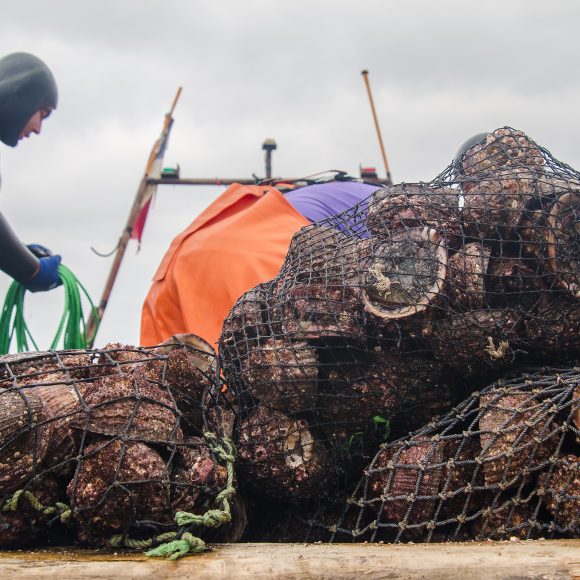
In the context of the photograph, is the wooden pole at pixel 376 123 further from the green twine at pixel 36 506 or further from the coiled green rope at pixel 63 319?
the green twine at pixel 36 506

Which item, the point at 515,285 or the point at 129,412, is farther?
the point at 515,285

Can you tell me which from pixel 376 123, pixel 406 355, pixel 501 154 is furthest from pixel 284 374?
pixel 376 123

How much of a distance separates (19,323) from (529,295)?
281cm

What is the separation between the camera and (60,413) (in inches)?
71.7

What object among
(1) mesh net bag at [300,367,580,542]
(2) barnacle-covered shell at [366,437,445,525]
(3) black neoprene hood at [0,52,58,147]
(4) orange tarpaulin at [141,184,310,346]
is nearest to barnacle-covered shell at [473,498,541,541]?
(1) mesh net bag at [300,367,580,542]

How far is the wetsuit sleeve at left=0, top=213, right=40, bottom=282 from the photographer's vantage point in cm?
421

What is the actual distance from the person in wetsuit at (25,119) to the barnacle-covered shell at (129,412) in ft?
8.31

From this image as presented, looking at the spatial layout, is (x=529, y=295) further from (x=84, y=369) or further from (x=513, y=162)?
(x=84, y=369)

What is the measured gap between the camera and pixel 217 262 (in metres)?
3.95

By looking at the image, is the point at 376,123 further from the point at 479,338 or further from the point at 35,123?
the point at 479,338

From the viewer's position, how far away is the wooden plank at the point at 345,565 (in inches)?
54.9

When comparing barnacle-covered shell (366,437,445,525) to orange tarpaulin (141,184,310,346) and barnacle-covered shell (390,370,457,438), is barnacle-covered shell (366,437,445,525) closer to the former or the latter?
barnacle-covered shell (390,370,457,438)

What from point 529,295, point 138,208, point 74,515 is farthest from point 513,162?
point 138,208

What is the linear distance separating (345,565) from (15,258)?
3.39 meters
